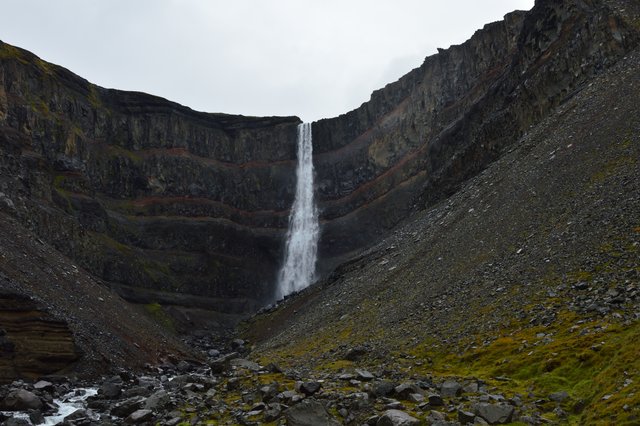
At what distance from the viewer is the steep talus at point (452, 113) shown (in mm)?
51662

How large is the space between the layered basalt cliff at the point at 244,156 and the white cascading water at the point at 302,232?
69.9 inches

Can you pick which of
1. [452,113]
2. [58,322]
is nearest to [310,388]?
[58,322]

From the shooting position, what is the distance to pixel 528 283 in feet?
91.7

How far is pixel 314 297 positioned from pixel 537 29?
3754 centimetres

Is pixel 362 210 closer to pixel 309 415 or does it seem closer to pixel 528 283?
pixel 528 283

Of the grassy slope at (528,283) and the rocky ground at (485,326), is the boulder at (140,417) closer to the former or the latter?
the rocky ground at (485,326)

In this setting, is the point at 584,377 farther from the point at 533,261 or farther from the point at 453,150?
the point at 453,150

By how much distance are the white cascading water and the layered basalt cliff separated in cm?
177

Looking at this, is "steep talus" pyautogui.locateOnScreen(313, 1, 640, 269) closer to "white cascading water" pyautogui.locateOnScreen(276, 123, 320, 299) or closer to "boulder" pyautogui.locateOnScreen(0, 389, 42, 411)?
"white cascading water" pyautogui.locateOnScreen(276, 123, 320, 299)

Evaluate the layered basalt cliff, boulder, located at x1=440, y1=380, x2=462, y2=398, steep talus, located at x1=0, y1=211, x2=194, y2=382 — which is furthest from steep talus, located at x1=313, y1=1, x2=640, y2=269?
boulder, located at x1=440, y1=380, x2=462, y2=398

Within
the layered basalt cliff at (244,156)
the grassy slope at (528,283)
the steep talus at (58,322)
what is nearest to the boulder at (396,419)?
the grassy slope at (528,283)

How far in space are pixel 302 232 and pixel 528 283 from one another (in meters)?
66.6

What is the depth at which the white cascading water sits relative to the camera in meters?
87.2

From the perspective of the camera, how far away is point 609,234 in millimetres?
26656
